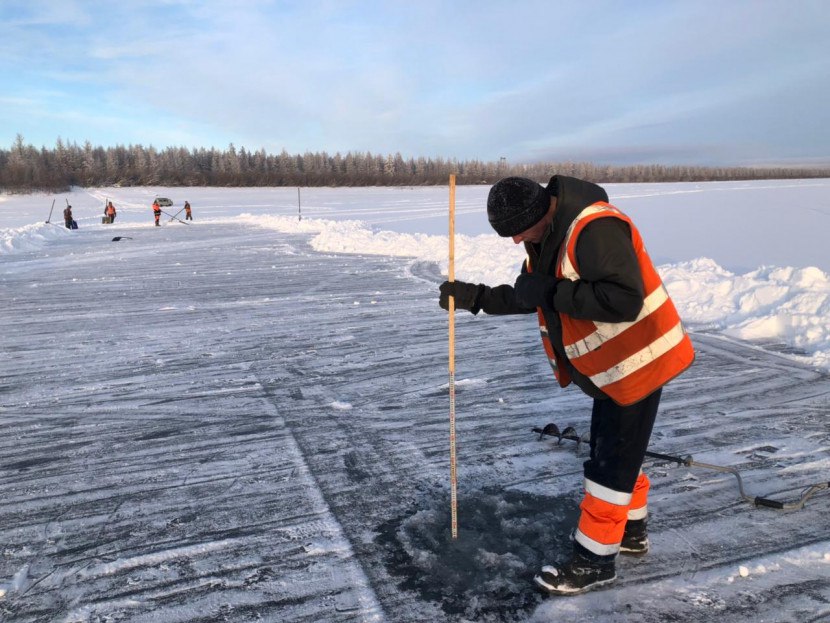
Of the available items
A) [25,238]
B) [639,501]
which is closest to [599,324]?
[639,501]

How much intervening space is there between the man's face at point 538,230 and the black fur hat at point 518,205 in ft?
0.08

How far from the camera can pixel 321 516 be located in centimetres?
315

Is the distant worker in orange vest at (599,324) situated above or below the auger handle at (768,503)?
above

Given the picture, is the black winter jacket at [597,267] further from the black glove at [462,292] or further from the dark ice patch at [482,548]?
the dark ice patch at [482,548]

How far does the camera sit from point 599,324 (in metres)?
2.37

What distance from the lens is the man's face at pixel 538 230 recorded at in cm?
247

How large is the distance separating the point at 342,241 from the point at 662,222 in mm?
13842

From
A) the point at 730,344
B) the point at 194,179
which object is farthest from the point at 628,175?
the point at 730,344

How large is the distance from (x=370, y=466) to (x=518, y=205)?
6.75 feet

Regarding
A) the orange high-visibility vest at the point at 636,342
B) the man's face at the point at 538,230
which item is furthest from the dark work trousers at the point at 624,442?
the man's face at the point at 538,230

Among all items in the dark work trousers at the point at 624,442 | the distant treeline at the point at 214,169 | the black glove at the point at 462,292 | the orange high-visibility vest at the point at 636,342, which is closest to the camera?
the orange high-visibility vest at the point at 636,342

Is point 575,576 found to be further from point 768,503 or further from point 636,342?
point 768,503

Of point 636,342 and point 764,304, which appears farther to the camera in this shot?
point 764,304

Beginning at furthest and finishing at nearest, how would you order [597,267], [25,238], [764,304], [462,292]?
[25,238], [764,304], [462,292], [597,267]
